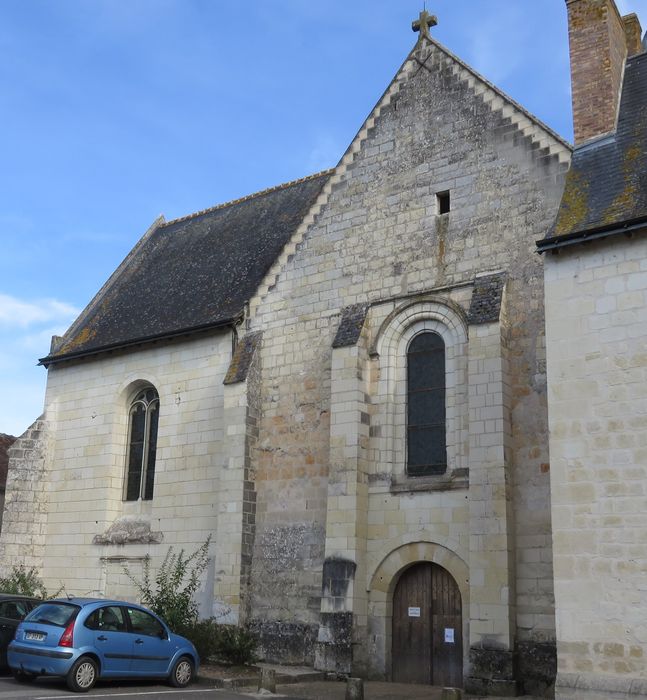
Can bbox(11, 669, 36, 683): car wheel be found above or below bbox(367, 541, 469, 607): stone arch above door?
below

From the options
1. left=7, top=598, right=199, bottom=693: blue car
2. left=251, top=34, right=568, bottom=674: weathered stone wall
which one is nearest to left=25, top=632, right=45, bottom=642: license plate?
left=7, top=598, right=199, bottom=693: blue car

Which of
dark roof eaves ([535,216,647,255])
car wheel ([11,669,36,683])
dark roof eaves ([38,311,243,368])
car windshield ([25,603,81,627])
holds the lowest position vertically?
car wheel ([11,669,36,683])

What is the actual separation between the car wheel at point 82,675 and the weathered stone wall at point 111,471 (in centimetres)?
520

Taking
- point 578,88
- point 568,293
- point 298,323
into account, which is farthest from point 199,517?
point 578,88

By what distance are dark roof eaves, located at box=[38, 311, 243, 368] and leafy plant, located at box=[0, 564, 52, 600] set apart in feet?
16.1

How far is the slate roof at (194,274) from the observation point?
63.6 feet

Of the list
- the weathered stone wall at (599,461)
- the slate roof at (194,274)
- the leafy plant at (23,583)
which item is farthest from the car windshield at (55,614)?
the slate roof at (194,274)

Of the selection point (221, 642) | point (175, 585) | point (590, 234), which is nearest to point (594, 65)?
point (590, 234)

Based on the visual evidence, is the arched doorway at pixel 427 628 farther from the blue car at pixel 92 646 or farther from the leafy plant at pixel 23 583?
the leafy plant at pixel 23 583

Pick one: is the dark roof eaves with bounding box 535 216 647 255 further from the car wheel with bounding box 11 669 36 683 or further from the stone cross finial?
the car wheel with bounding box 11 669 36 683

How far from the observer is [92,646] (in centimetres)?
1148

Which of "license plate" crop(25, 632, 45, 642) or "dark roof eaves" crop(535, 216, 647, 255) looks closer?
"dark roof eaves" crop(535, 216, 647, 255)

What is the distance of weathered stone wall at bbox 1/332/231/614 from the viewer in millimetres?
17906

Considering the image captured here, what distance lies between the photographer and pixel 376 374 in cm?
1561
